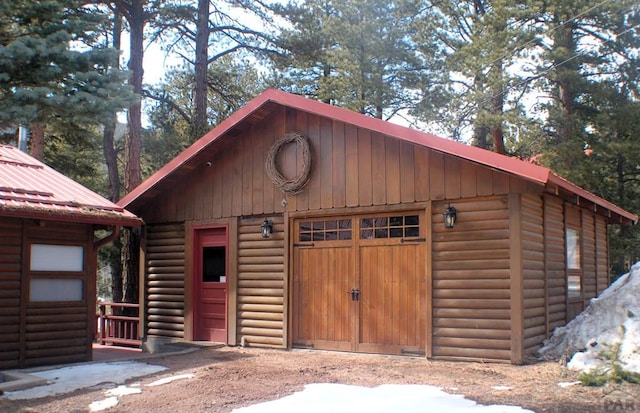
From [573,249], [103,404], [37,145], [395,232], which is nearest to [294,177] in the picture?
[395,232]

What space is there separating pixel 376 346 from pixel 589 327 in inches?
123

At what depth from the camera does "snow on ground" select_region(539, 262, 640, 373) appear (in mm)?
7762

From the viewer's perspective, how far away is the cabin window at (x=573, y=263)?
10523 mm

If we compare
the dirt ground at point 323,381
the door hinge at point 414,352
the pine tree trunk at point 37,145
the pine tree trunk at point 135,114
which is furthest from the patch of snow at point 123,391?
the pine tree trunk at point 37,145

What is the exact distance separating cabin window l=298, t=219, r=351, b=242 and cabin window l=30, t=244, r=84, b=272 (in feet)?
11.8

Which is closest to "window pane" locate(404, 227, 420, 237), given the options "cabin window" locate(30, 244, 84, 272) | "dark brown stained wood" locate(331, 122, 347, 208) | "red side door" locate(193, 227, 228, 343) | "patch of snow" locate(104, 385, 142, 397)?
"dark brown stained wood" locate(331, 122, 347, 208)

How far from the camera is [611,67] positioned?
1683 cm

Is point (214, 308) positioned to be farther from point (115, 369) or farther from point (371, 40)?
point (371, 40)

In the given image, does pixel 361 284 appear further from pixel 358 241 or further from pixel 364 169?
pixel 364 169

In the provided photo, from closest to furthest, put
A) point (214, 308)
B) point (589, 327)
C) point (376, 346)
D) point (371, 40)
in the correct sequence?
point (589, 327) < point (376, 346) < point (214, 308) < point (371, 40)

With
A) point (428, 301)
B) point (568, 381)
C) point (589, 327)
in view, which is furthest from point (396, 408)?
point (589, 327)

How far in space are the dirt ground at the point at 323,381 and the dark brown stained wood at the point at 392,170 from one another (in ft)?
8.06

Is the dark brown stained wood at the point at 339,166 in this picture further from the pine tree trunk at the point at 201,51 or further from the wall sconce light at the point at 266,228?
the pine tree trunk at the point at 201,51

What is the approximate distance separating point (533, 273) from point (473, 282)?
90 cm
